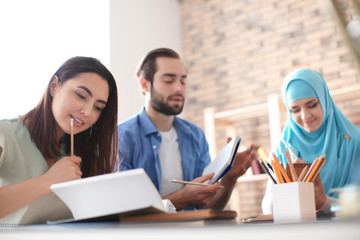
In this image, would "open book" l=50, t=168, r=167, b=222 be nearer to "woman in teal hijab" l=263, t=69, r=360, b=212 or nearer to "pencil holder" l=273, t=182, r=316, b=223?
"pencil holder" l=273, t=182, r=316, b=223

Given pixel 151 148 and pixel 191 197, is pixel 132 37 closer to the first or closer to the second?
pixel 151 148

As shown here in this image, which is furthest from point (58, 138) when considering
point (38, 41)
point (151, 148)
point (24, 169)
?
point (38, 41)

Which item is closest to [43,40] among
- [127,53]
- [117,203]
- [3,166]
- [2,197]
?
[127,53]

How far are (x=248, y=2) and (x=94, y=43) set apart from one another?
1.83 metres

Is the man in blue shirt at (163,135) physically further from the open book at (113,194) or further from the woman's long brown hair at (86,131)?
the open book at (113,194)

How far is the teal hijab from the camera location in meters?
1.70

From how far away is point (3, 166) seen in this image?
1.25 meters

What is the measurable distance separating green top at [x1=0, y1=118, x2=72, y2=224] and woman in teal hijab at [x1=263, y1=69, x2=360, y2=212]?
3.55ft

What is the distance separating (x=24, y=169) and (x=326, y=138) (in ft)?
4.51

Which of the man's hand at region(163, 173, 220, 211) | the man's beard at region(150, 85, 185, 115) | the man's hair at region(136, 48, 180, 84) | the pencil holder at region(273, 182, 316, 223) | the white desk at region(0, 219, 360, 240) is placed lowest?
the man's hand at region(163, 173, 220, 211)

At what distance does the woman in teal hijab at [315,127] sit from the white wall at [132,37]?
7.03 feet

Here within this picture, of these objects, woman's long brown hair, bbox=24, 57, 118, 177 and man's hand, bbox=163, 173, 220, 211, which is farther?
man's hand, bbox=163, 173, 220, 211

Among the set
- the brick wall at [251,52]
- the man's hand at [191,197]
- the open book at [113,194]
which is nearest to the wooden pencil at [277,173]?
the open book at [113,194]

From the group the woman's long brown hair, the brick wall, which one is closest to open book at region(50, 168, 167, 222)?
the woman's long brown hair
